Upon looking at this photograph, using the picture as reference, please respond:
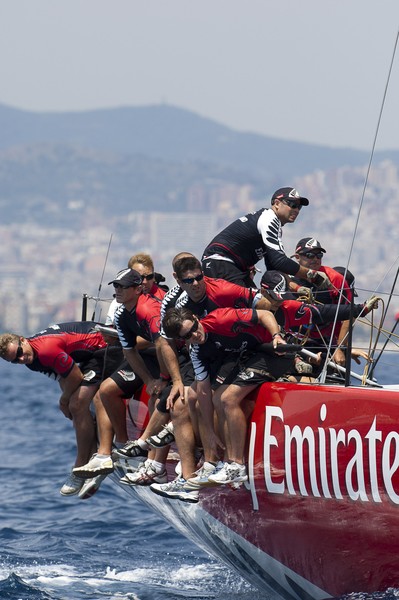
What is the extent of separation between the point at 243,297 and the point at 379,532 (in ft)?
5.33

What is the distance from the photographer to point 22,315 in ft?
412

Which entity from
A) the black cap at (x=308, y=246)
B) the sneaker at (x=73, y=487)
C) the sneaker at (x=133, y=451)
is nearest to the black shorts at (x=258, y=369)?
the black cap at (x=308, y=246)

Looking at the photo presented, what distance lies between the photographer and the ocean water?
29.2 ft

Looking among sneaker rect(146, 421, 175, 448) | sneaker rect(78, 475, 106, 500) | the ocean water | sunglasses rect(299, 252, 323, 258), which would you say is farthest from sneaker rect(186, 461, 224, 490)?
sunglasses rect(299, 252, 323, 258)

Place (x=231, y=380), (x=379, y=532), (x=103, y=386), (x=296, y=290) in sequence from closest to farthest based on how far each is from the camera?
(x=379, y=532) → (x=231, y=380) → (x=296, y=290) → (x=103, y=386)

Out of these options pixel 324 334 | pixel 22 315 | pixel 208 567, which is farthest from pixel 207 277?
pixel 22 315

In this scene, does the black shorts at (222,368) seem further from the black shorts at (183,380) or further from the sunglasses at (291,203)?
the sunglasses at (291,203)

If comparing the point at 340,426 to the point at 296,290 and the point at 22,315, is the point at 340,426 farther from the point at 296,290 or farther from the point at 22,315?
the point at 22,315

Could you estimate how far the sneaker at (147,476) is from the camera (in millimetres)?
8086

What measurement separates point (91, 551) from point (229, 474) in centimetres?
355

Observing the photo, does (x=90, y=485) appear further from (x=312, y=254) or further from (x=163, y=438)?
(x=312, y=254)

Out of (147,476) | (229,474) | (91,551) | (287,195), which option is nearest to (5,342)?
(147,476)

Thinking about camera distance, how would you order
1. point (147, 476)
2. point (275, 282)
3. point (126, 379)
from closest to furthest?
point (275, 282)
point (147, 476)
point (126, 379)

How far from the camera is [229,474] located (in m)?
7.28
